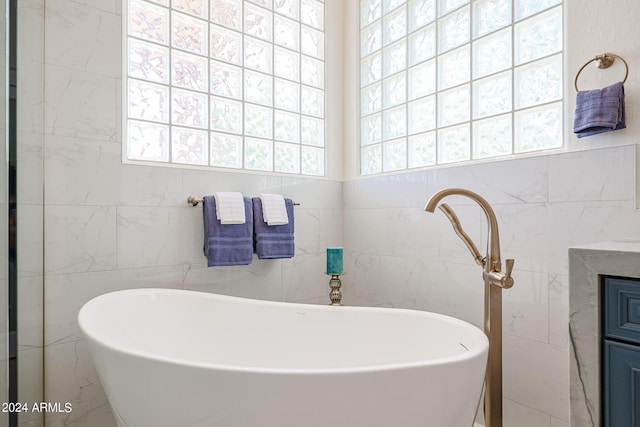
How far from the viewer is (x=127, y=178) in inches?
71.1

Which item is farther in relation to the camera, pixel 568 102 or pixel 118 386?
pixel 568 102

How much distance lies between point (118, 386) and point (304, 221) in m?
1.49

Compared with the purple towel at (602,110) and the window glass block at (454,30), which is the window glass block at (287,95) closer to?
the window glass block at (454,30)

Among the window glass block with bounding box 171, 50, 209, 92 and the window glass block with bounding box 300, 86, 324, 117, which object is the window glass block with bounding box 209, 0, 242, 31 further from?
the window glass block with bounding box 300, 86, 324, 117

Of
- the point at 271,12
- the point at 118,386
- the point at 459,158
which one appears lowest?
the point at 118,386

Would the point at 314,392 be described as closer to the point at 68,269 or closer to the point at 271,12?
the point at 68,269

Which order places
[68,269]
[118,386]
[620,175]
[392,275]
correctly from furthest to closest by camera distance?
[392,275] < [68,269] < [620,175] < [118,386]

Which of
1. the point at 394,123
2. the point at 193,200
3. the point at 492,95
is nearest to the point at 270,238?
the point at 193,200

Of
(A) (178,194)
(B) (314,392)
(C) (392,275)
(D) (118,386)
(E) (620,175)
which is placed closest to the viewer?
(B) (314,392)

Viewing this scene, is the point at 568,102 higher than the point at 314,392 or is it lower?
higher

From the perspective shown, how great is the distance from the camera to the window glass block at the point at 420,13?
82.5 inches

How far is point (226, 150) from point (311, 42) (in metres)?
1.00

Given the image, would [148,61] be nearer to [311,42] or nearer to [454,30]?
[311,42]

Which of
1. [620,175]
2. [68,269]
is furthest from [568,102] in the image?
[68,269]
